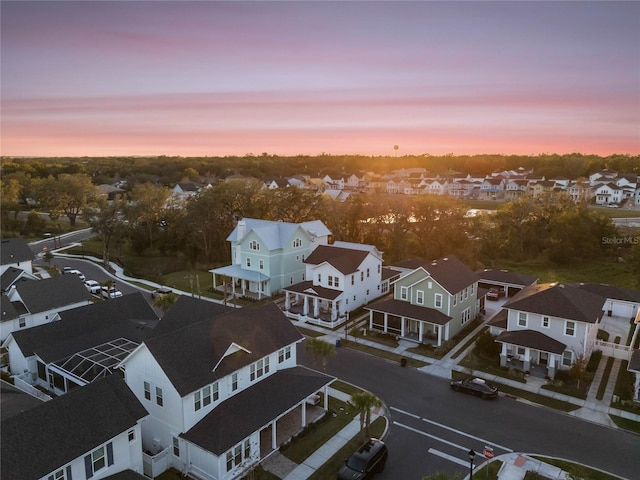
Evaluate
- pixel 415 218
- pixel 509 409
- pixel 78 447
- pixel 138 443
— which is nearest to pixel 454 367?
pixel 509 409

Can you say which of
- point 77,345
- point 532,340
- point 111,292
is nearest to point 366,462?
point 532,340

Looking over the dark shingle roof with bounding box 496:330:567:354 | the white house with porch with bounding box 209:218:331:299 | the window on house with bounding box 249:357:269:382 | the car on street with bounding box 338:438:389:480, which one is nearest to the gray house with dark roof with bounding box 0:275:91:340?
the white house with porch with bounding box 209:218:331:299

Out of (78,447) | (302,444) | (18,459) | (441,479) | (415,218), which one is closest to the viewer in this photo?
(441,479)

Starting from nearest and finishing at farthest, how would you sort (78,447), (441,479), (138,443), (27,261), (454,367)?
1. (441,479)
2. (78,447)
3. (138,443)
4. (454,367)
5. (27,261)

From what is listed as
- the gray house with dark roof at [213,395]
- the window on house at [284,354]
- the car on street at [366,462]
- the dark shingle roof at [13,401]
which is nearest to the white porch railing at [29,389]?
the dark shingle roof at [13,401]

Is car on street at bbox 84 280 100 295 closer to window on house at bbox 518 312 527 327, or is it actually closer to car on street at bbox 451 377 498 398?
car on street at bbox 451 377 498 398

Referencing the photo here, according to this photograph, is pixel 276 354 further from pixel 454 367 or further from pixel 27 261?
pixel 27 261
